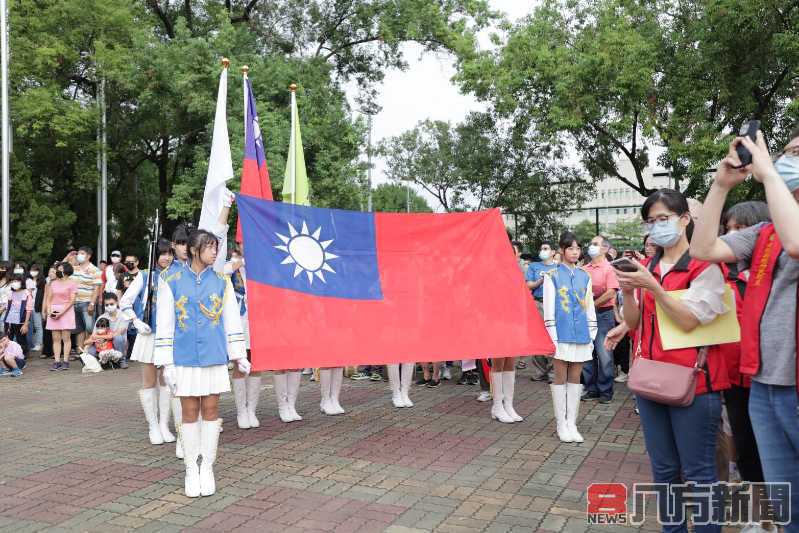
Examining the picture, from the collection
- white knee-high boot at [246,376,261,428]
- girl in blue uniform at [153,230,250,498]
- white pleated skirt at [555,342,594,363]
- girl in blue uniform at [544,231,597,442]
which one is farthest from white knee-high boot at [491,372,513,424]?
girl in blue uniform at [153,230,250,498]

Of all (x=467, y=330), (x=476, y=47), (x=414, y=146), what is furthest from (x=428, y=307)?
(x=414, y=146)

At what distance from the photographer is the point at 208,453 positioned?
532 centimetres

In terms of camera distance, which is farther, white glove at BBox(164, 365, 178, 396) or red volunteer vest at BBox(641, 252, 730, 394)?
white glove at BBox(164, 365, 178, 396)

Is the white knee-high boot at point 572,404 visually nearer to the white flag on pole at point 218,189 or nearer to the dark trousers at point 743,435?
the dark trousers at point 743,435

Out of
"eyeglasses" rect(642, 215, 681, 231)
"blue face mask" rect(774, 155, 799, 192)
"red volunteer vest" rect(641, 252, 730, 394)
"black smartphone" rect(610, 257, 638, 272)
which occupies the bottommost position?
"red volunteer vest" rect(641, 252, 730, 394)

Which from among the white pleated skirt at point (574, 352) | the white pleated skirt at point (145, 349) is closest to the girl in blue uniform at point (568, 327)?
the white pleated skirt at point (574, 352)

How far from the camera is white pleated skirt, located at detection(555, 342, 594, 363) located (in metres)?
6.84

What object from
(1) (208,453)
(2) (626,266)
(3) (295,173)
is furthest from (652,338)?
(3) (295,173)

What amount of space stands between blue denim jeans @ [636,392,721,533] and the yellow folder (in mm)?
267

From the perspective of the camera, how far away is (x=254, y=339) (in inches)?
251

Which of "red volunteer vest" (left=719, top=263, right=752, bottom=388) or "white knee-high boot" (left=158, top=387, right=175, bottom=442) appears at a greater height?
"red volunteer vest" (left=719, top=263, right=752, bottom=388)

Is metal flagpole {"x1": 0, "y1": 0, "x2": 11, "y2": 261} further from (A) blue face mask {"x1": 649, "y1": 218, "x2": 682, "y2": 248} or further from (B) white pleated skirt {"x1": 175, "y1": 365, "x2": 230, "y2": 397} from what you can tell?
(A) blue face mask {"x1": 649, "y1": 218, "x2": 682, "y2": 248}

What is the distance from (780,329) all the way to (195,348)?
410 cm

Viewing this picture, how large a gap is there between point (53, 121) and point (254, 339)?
55.6 feet
